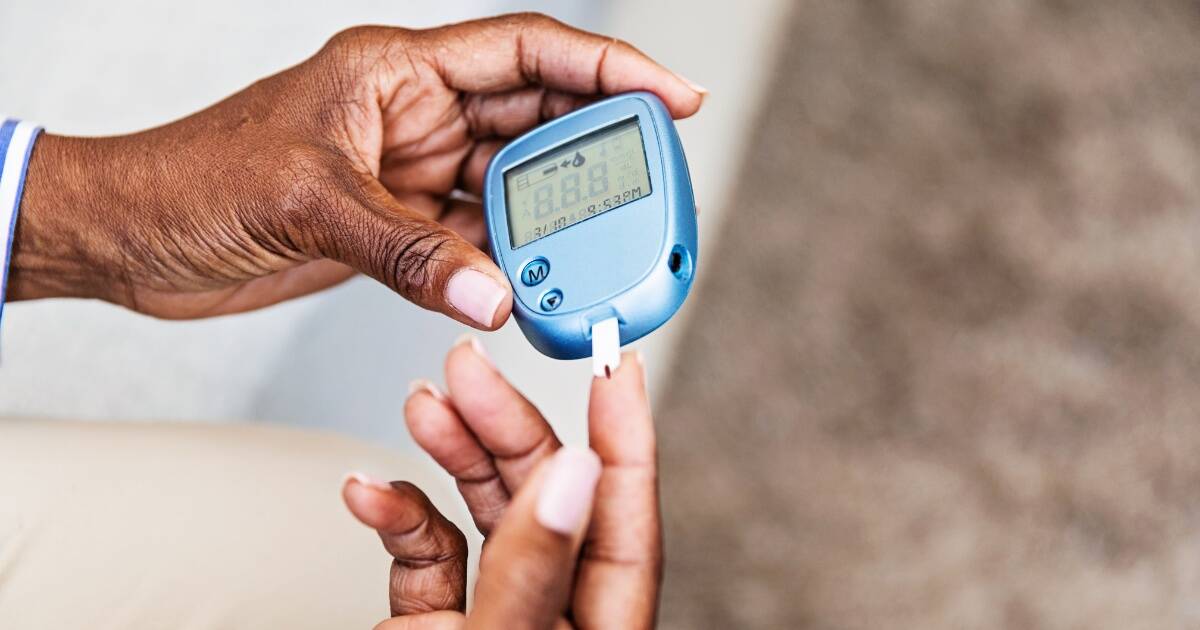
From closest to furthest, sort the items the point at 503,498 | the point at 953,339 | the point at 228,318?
the point at 503,498, the point at 228,318, the point at 953,339

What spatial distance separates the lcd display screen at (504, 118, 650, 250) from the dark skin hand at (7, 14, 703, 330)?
0.09m

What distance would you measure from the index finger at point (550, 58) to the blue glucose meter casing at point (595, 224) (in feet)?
0.16

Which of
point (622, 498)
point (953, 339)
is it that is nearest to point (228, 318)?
point (622, 498)

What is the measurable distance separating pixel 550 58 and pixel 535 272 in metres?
0.24

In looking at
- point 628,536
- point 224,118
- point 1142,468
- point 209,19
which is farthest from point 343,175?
point 1142,468

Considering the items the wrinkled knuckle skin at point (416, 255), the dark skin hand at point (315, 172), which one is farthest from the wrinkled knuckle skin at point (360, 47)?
the wrinkled knuckle skin at point (416, 255)

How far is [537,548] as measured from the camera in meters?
0.56

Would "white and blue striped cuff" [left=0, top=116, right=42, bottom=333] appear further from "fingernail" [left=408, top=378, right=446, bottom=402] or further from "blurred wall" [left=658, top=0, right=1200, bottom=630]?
"blurred wall" [left=658, top=0, right=1200, bottom=630]

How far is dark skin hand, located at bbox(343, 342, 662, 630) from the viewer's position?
699 mm

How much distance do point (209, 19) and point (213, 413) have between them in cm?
56

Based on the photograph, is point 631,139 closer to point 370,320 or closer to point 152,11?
point 370,320

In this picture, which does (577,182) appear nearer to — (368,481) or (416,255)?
(416,255)

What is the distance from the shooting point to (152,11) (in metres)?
1.35

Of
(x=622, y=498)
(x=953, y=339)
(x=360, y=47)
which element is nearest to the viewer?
(x=622, y=498)
